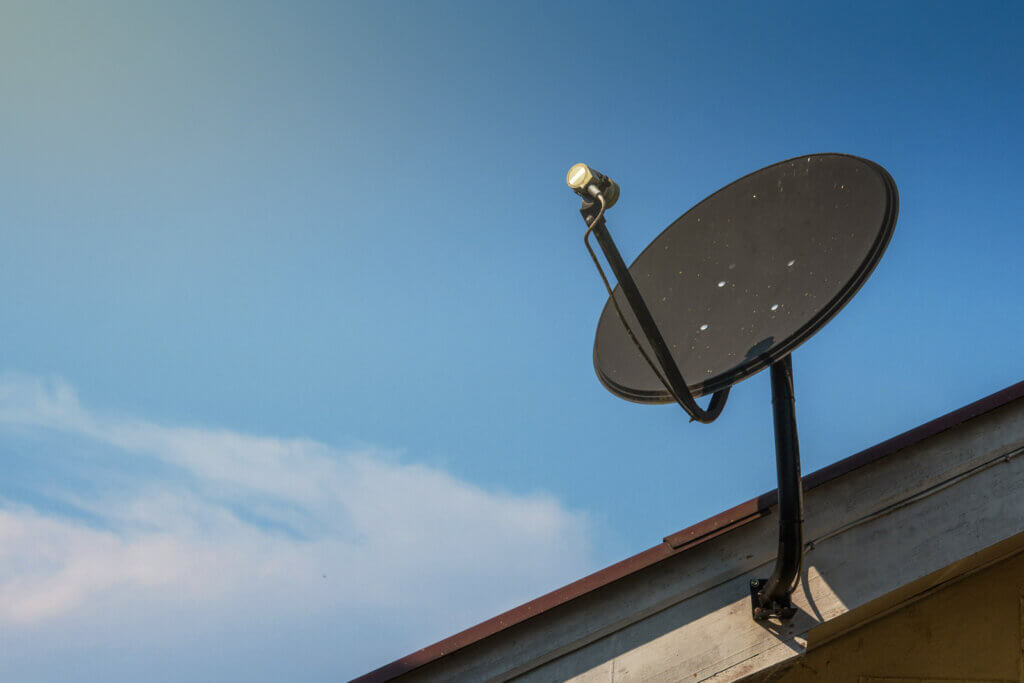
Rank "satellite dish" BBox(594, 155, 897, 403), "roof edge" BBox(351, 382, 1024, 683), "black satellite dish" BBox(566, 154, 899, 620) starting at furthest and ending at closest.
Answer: "roof edge" BBox(351, 382, 1024, 683) < "satellite dish" BBox(594, 155, 897, 403) < "black satellite dish" BBox(566, 154, 899, 620)

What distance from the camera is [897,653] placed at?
372cm

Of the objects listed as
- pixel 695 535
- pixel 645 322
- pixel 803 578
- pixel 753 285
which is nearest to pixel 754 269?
pixel 753 285

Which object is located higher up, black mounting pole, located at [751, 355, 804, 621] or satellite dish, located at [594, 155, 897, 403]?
satellite dish, located at [594, 155, 897, 403]

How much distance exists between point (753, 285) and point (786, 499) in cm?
111

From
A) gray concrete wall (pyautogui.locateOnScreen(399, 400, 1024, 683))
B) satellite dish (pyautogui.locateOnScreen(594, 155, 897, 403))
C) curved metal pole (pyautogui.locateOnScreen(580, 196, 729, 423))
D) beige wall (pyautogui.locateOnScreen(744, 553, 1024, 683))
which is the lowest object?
beige wall (pyautogui.locateOnScreen(744, 553, 1024, 683))

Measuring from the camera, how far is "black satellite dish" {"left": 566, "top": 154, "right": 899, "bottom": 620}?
2906mm

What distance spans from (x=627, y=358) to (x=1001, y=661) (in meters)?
2.47

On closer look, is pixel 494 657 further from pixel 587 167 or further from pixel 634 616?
pixel 587 167

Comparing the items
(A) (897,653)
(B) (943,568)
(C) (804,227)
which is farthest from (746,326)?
(A) (897,653)

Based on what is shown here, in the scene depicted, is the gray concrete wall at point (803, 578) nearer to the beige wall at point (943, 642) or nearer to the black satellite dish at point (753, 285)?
the black satellite dish at point (753, 285)

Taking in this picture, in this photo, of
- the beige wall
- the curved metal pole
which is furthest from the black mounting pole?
the beige wall

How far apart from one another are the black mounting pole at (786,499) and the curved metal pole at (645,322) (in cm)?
24

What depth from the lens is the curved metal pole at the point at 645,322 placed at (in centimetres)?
249

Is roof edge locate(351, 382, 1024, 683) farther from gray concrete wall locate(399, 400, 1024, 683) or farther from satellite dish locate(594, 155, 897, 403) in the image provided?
satellite dish locate(594, 155, 897, 403)
